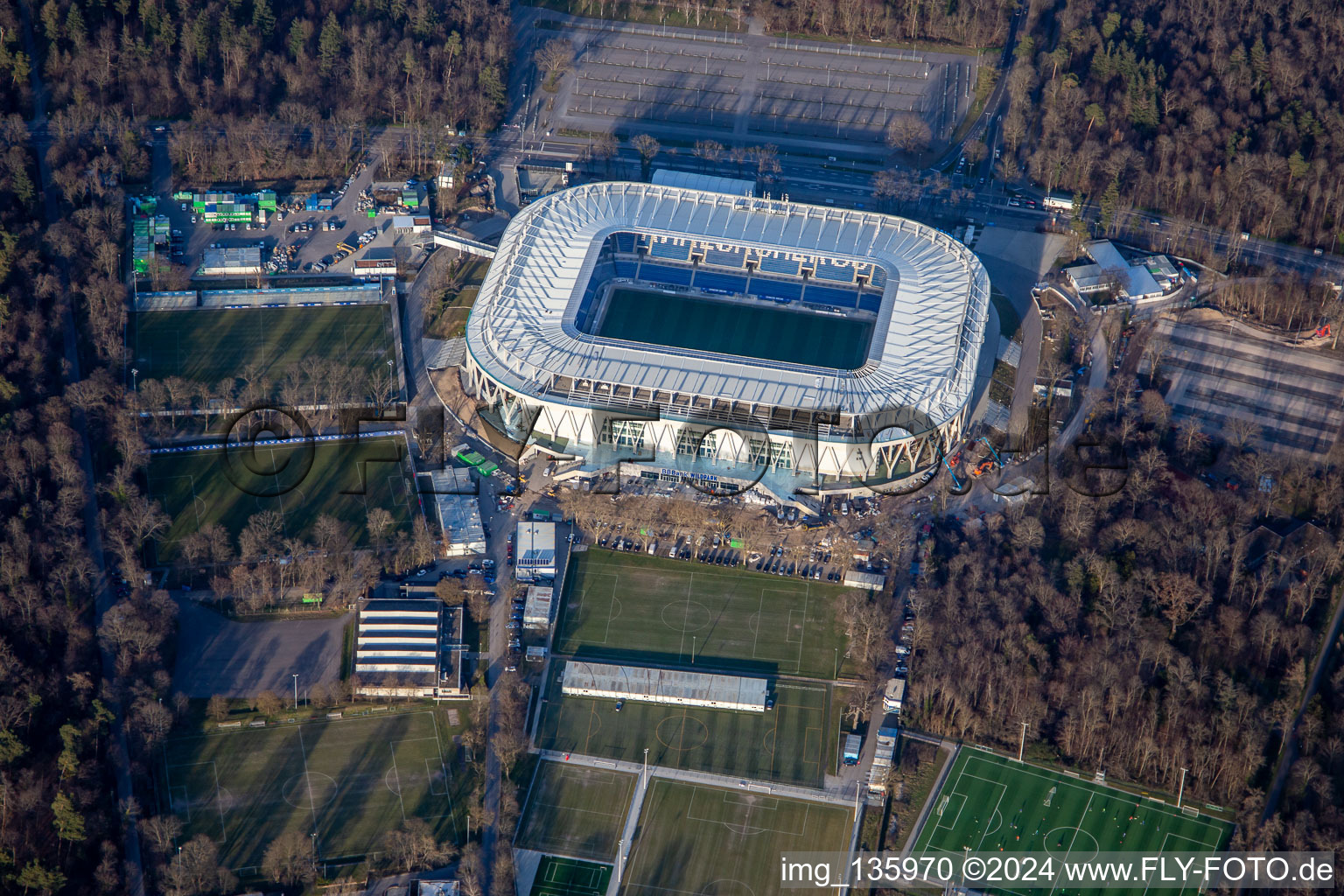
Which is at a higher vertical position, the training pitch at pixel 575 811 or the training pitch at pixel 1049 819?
the training pitch at pixel 1049 819

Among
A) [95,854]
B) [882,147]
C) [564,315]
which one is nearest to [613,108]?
[882,147]

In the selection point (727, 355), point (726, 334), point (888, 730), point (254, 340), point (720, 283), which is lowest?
point (888, 730)

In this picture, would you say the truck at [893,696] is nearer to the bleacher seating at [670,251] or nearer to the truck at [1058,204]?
the bleacher seating at [670,251]

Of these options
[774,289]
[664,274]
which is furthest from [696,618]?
[664,274]

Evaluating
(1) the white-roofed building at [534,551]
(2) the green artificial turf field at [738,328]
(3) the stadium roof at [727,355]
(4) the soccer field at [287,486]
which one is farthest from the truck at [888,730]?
(4) the soccer field at [287,486]

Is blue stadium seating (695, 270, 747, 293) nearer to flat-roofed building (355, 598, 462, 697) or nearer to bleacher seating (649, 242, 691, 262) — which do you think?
bleacher seating (649, 242, 691, 262)

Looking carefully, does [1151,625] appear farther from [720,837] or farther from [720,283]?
[720,283]
